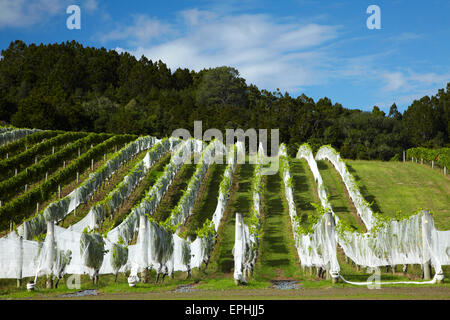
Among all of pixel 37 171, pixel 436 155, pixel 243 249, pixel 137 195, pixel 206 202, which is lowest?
pixel 243 249

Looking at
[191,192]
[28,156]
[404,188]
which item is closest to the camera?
[191,192]

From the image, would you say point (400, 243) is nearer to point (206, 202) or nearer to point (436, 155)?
point (206, 202)

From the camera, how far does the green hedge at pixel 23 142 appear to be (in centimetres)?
4397

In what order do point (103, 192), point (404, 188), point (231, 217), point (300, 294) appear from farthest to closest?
point (404, 188) < point (103, 192) < point (231, 217) < point (300, 294)

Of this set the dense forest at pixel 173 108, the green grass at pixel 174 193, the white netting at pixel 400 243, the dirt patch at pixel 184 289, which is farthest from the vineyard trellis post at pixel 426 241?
the dense forest at pixel 173 108

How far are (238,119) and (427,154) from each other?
34559 mm

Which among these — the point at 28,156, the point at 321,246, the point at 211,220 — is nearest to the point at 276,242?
the point at 211,220

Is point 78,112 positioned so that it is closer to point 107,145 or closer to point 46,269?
point 107,145

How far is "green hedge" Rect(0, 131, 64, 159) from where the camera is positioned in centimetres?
4397

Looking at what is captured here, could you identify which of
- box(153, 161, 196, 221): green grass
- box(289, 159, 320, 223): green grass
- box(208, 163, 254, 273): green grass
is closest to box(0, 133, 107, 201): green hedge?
box(153, 161, 196, 221): green grass

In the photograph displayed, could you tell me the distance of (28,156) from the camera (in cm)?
4150

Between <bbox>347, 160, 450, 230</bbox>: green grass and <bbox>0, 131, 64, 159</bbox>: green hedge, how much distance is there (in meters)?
30.4

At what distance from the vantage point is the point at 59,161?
41281mm

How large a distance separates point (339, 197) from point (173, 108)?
60412 mm
